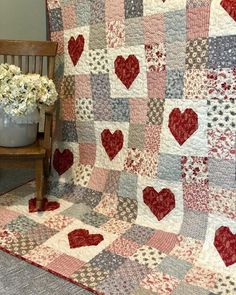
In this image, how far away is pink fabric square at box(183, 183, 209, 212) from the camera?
145 centimetres

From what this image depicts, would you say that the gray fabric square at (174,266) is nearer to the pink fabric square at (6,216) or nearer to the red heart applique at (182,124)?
the red heart applique at (182,124)

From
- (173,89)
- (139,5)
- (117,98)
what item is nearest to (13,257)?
(117,98)

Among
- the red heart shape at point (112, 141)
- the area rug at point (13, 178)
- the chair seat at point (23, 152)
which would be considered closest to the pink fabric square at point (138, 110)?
the red heart shape at point (112, 141)

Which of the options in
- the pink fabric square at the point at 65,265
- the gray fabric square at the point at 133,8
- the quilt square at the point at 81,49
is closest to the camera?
the pink fabric square at the point at 65,265

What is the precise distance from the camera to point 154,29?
4.91ft

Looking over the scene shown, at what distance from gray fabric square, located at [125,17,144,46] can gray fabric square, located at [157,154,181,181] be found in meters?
0.54

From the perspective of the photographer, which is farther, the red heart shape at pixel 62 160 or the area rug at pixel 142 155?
the red heart shape at pixel 62 160

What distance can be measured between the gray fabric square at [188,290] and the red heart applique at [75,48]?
119 centimetres

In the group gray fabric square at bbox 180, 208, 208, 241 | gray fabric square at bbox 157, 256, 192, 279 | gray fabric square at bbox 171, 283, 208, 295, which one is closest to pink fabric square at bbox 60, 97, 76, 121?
gray fabric square at bbox 180, 208, 208, 241

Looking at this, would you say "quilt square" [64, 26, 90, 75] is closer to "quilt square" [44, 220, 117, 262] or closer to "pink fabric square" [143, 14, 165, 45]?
"pink fabric square" [143, 14, 165, 45]

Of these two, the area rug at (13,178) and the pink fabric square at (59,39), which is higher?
the pink fabric square at (59,39)

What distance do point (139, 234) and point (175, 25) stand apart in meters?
0.93

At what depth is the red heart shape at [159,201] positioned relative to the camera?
1535 mm

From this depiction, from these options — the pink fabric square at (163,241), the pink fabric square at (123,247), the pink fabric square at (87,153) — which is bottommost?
the pink fabric square at (123,247)
